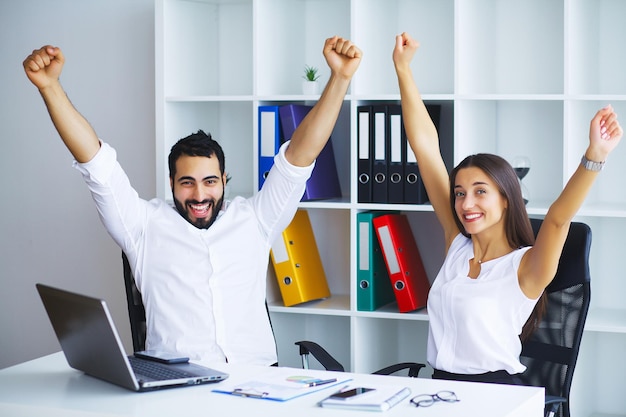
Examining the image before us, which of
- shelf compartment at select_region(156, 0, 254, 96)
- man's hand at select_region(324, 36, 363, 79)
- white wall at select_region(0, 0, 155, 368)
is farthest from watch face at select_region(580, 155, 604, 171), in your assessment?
white wall at select_region(0, 0, 155, 368)

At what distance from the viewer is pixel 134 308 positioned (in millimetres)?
3062

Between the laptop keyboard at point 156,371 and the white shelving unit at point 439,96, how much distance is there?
123 cm

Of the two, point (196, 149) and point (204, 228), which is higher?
point (196, 149)

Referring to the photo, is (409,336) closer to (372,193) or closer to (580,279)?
(372,193)

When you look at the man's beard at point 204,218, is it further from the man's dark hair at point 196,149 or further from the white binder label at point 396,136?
the white binder label at point 396,136

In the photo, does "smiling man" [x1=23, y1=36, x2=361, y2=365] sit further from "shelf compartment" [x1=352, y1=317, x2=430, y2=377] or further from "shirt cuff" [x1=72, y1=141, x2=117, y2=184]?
"shelf compartment" [x1=352, y1=317, x2=430, y2=377]

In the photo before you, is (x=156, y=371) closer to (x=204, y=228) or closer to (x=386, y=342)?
(x=204, y=228)

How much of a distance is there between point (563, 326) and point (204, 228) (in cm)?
121

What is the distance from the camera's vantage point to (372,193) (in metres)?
3.38

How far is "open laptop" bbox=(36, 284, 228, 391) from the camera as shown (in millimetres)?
2043

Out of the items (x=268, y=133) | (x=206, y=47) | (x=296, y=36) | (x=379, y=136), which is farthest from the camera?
(x=206, y=47)

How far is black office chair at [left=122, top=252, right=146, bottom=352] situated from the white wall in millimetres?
1101

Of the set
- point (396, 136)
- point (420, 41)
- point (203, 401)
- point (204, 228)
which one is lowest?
point (203, 401)

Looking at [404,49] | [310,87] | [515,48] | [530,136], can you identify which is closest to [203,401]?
[404,49]
